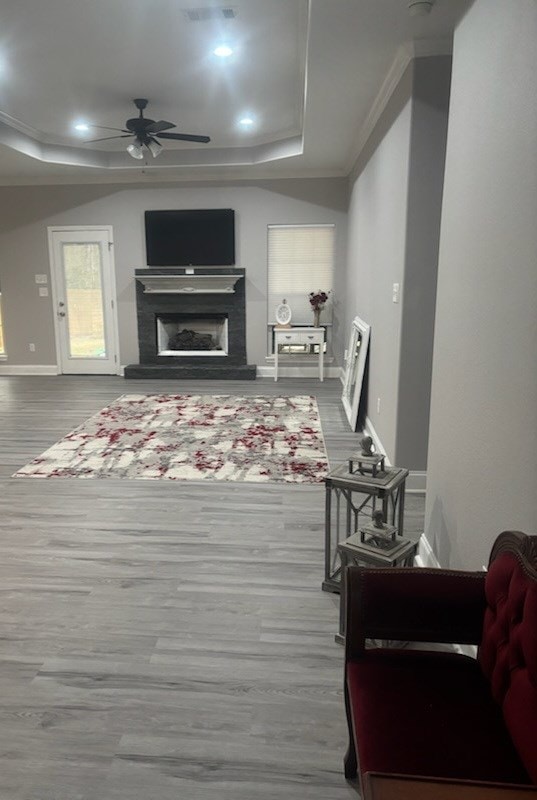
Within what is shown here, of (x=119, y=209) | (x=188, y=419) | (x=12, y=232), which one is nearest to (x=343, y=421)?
(x=188, y=419)

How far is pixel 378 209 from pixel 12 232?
5.58 metres

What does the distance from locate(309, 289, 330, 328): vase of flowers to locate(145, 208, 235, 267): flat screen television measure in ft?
4.05

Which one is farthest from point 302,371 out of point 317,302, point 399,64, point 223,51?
point 399,64

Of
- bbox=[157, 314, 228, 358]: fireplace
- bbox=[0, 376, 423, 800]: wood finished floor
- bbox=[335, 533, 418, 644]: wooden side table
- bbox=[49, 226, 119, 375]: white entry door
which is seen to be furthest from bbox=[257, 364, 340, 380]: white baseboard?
bbox=[335, 533, 418, 644]: wooden side table

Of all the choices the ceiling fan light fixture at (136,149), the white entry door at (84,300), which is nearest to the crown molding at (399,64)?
the ceiling fan light fixture at (136,149)

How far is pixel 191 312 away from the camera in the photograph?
7.72 meters

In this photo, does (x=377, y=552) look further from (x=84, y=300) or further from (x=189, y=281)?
(x=84, y=300)

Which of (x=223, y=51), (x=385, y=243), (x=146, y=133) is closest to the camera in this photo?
(x=223, y=51)

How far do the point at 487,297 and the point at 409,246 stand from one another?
1630 mm

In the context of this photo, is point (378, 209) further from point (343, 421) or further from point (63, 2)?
point (63, 2)

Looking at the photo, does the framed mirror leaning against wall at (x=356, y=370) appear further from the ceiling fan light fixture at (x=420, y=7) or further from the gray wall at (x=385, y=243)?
the ceiling fan light fixture at (x=420, y=7)

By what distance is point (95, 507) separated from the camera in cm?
346

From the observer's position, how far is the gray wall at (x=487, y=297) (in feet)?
5.04

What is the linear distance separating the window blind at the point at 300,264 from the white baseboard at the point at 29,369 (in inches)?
130
